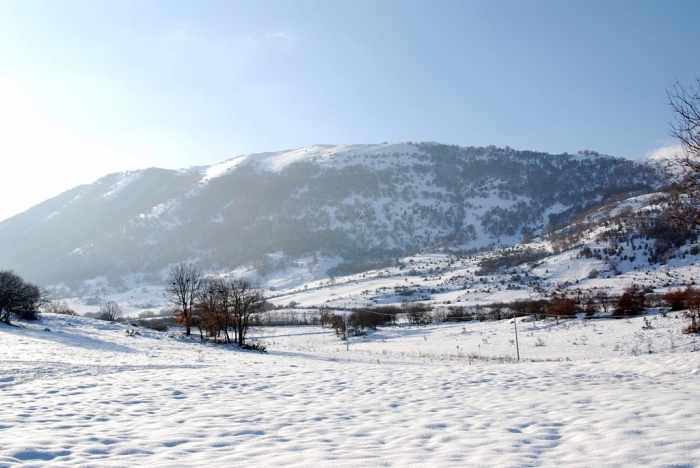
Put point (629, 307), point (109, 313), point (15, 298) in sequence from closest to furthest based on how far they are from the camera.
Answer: point (15, 298) < point (629, 307) < point (109, 313)

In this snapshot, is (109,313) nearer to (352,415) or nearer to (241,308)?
(241,308)

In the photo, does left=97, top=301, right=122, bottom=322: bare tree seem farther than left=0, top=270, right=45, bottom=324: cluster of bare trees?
Yes

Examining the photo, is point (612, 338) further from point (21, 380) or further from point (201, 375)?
point (21, 380)

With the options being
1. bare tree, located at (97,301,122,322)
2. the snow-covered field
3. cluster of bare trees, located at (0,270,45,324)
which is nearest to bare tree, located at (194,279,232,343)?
cluster of bare trees, located at (0,270,45,324)

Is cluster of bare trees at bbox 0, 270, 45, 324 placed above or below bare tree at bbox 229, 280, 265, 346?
above

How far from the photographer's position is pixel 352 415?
678cm

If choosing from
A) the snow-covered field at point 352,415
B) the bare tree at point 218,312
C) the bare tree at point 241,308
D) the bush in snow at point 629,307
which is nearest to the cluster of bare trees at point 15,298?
the bare tree at point 218,312

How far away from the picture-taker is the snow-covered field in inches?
174

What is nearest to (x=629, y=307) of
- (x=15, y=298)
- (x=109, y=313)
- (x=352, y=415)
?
(x=352, y=415)

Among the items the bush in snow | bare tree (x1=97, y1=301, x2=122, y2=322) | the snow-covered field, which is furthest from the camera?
bare tree (x1=97, y1=301, x2=122, y2=322)

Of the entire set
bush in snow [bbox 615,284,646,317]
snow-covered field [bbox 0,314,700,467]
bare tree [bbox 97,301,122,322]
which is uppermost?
snow-covered field [bbox 0,314,700,467]

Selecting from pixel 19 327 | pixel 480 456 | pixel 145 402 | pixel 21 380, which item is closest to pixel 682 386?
pixel 480 456

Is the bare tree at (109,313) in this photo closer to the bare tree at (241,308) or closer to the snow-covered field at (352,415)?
the bare tree at (241,308)

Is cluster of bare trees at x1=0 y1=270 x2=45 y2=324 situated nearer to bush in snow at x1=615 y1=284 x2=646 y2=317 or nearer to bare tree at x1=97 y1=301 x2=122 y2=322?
A: bare tree at x1=97 y1=301 x2=122 y2=322
